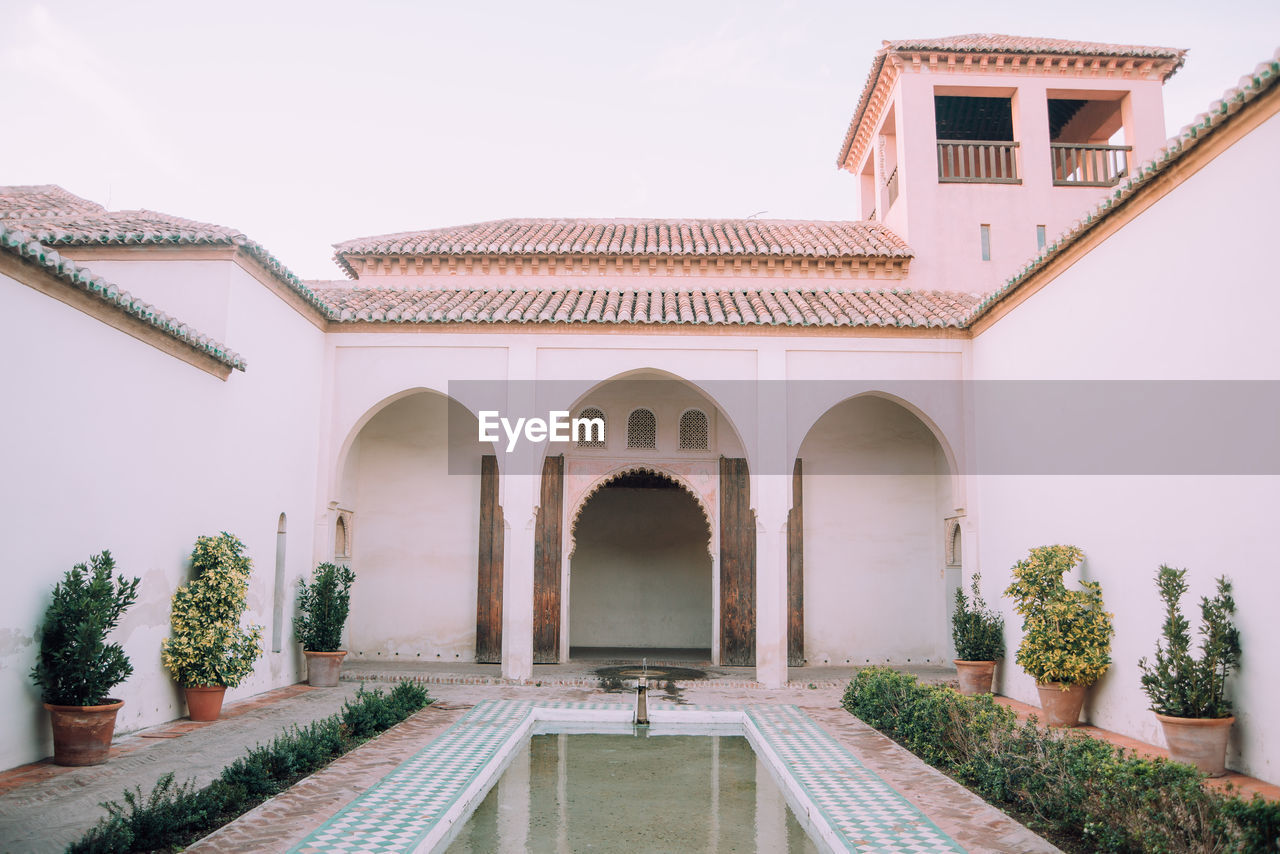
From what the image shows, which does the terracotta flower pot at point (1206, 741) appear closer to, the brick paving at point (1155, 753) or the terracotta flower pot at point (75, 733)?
the brick paving at point (1155, 753)

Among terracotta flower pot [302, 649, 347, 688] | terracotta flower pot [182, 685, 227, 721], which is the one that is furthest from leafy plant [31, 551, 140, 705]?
terracotta flower pot [302, 649, 347, 688]

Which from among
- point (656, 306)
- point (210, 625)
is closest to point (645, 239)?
point (656, 306)

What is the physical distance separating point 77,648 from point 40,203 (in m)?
7.94

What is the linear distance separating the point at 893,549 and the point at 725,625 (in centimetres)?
274

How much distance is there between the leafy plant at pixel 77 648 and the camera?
6.83m

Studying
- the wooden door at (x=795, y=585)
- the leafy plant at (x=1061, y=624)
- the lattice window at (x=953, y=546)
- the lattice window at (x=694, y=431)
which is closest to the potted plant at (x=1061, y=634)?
the leafy plant at (x=1061, y=624)

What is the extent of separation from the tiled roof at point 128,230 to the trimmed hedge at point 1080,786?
7871 mm

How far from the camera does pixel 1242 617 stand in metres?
6.64

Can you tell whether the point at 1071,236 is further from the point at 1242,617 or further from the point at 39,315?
the point at 39,315

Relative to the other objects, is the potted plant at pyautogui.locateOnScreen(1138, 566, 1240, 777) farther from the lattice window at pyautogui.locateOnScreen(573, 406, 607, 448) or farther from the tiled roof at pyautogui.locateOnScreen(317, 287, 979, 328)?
the lattice window at pyautogui.locateOnScreen(573, 406, 607, 448)

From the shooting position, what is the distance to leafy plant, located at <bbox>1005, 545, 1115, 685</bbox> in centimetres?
848

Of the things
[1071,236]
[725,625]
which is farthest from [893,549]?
[1071,236]

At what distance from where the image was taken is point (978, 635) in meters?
10.9

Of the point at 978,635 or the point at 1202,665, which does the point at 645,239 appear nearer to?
the point at 978,635
